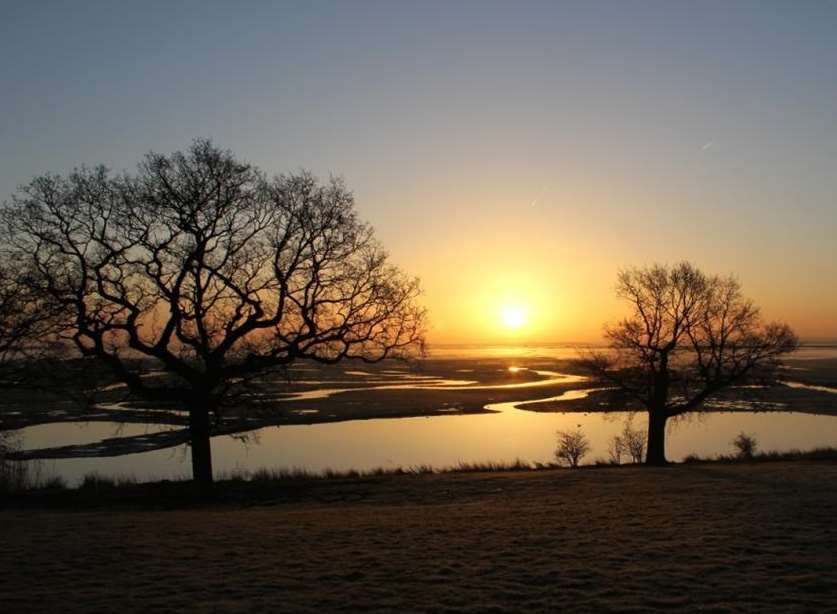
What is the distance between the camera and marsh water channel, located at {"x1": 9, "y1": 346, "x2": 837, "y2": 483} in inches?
1523

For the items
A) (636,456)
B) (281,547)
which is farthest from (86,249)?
(636,456)

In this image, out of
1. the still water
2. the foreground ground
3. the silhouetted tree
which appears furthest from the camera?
the still water

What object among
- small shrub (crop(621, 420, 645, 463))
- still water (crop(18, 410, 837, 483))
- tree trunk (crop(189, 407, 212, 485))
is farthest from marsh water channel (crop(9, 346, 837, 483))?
tree trunk (crop(189, 407, 212, 485))

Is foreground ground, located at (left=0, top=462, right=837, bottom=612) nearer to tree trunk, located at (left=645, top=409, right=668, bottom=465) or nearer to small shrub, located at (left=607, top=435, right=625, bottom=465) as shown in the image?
tree trunk, located at (left=645, top=409, right=668, bottom=465)

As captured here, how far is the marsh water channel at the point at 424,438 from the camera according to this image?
1523 inches

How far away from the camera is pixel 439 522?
15398mm

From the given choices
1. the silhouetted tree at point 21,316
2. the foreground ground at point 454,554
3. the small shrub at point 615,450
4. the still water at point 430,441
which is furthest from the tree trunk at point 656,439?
the silhouetted tree at point 21,316

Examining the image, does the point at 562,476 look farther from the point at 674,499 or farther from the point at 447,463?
the point at 447,463

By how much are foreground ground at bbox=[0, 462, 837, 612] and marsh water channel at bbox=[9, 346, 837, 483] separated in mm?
16181

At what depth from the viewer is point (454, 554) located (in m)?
12.1

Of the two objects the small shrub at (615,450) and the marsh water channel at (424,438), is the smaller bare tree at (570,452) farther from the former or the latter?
the small shrub at (615,450)

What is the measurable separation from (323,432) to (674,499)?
36.1 meters

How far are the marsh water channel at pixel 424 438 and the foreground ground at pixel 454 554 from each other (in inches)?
637

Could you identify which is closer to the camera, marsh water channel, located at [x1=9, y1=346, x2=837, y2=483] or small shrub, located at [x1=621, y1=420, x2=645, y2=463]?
marsh water channel, located at [x1=9, y1=346, x2=837, y2=483]
